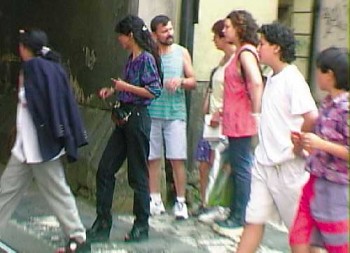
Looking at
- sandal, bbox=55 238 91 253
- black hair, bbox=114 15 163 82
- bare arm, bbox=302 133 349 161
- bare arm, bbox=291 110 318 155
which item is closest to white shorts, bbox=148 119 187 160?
black hair, bbox=114 15 163 82

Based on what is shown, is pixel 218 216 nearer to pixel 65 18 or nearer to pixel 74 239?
pixel 74 239

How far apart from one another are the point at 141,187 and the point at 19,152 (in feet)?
3.74

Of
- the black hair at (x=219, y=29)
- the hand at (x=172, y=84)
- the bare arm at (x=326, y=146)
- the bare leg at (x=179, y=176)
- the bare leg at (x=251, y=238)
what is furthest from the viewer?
the bare leg at (x=179, y=176)

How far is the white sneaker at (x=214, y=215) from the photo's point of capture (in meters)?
7.59

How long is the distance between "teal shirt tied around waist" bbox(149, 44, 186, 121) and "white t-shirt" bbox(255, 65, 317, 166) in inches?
77.4

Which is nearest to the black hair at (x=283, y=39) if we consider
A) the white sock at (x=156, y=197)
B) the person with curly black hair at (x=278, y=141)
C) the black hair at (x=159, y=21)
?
the person with curly black hair at (x=278, y=141)

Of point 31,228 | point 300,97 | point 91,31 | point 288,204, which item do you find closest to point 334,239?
point 288,204

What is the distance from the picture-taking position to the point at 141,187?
6.73m

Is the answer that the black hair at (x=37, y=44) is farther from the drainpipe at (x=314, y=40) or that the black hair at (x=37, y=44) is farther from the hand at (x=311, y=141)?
the drainpipe at (x=314, y=40)

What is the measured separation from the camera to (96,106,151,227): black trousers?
6621 millimetres

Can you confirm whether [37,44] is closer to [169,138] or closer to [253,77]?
[253,77]

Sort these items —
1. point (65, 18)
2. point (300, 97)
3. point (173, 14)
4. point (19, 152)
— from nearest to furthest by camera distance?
point (300, 97) < point (19, 152) < point (173, 14) < point (65, 18)

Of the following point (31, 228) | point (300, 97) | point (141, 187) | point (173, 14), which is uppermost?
point (173, 14)

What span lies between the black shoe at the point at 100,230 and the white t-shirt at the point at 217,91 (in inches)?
54.9
